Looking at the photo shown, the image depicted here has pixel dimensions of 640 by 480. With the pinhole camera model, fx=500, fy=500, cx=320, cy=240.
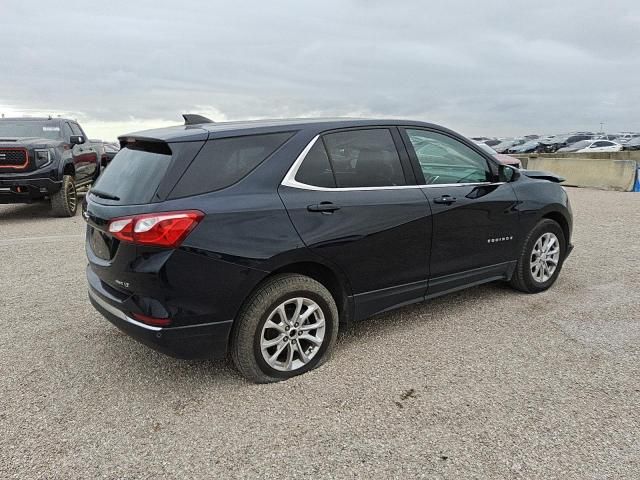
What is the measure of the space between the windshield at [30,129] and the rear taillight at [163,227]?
28.6 feet

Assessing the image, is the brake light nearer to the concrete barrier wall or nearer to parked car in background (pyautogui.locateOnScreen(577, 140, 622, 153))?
the concrete barrier wall

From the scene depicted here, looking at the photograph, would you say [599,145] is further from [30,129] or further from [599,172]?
[30,129]

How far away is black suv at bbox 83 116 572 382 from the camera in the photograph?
2.83 meters

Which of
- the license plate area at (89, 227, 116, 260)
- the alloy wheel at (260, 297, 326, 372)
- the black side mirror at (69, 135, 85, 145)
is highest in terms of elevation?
the black side mirror at (69, 135, 85, 145)

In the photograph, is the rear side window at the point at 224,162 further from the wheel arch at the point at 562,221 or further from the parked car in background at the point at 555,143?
the parked car in background at the point at 555,143

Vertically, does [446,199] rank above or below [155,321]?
above

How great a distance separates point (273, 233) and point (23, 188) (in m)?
7.84

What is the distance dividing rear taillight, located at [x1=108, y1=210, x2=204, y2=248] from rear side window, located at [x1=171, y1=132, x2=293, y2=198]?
15cm

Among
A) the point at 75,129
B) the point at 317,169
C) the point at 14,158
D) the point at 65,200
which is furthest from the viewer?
the point at 75,129

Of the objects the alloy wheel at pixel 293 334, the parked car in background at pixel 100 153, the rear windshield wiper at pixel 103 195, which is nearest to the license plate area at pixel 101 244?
the rear windshield wiper at pixel 103 195

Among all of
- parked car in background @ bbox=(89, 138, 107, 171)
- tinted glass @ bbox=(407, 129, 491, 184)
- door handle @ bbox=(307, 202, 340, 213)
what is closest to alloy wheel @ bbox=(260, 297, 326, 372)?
door handle @ bbox=(307, 202, 340, 213)

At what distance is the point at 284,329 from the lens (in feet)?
10.4

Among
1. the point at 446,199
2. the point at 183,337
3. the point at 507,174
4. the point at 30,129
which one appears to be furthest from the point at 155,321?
the point at 30,129

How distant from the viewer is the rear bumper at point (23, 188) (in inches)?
348
